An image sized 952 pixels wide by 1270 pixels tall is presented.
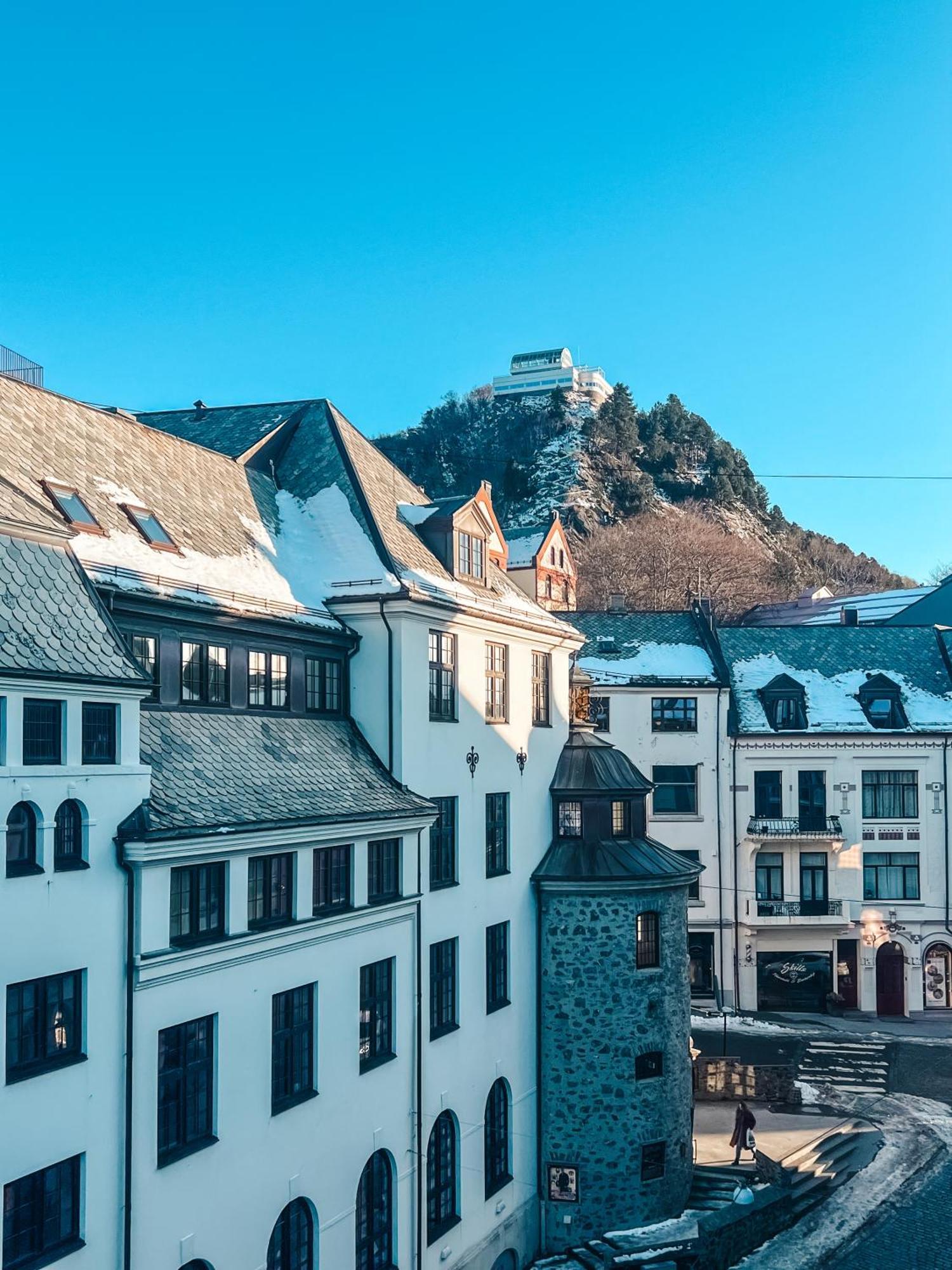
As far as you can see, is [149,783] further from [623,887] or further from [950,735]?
[950,735]

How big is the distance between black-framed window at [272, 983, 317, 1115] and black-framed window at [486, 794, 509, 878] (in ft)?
25.7

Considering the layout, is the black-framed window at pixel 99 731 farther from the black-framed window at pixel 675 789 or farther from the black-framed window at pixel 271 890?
the black-framed window at pixel 675 789

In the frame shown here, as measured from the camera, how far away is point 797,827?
147ft

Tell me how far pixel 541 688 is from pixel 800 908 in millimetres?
20149

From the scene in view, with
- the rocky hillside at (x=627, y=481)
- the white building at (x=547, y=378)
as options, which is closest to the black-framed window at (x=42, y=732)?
the rocky hillside at (x=627, y=481)

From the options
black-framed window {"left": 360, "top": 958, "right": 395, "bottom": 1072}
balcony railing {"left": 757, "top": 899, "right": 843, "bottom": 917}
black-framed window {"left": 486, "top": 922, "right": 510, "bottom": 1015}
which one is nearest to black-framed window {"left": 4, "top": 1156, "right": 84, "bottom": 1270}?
black-framed window {"left": 360, "top": 958, "right": 395, "bottom": 1072}

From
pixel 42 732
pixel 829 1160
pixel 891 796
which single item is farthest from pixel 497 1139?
pixel 891 796

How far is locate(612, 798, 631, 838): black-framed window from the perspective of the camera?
29.9m

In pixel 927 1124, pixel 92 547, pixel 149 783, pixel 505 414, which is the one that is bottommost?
pixel 927 1124

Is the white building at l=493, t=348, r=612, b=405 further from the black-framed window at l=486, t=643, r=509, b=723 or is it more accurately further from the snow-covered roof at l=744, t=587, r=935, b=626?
the black-framed window at l=486, t=643, r=509, b=723

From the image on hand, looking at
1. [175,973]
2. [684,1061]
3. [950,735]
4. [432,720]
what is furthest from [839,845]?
[175,973]

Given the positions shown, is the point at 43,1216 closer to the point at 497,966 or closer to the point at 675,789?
the point at 497,966

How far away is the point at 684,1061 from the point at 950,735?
2273 cm

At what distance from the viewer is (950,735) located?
149 feet
